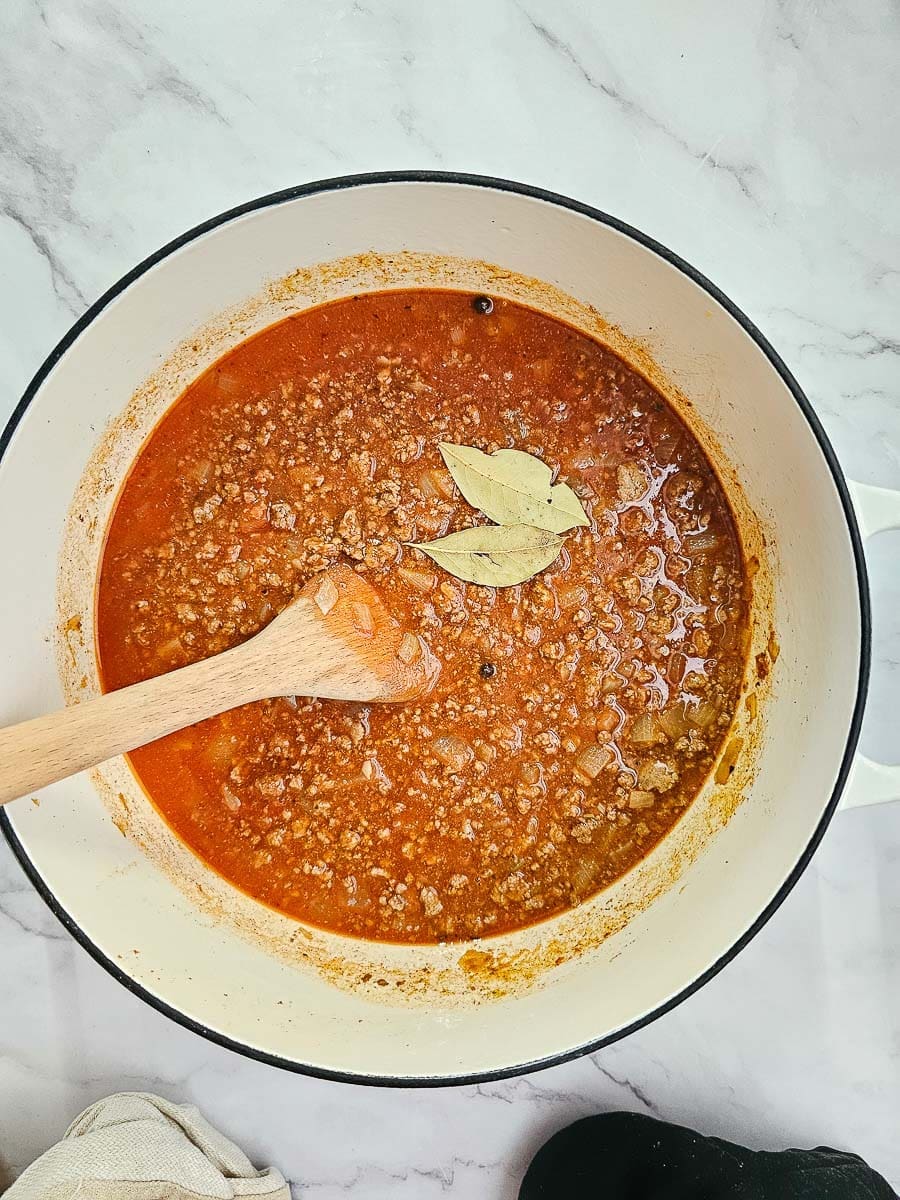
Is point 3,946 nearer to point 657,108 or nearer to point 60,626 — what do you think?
point 60,626

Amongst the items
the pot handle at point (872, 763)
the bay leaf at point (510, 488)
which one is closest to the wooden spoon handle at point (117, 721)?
the bay leaf at point (510, 488)

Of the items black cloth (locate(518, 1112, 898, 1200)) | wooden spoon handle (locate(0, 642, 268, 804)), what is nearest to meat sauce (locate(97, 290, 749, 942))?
wooden spoon handle (locate(0, 642, 268, 804))

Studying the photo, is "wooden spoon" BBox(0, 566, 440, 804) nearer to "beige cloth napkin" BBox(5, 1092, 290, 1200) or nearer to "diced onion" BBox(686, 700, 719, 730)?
"diced onion" BBox(686, 700, 719, 730)

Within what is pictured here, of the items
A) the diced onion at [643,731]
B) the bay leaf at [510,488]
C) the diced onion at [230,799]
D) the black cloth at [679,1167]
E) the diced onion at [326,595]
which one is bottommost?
the black cloth at [679,1167]

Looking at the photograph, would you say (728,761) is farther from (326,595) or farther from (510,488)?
(326,595)

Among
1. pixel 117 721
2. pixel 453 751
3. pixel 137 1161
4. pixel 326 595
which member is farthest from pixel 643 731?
pixel 137 1161

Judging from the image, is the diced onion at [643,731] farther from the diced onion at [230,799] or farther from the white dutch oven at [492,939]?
the diced onion at [230,799]
